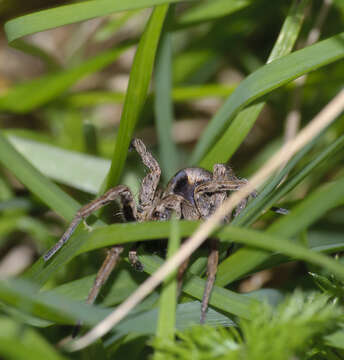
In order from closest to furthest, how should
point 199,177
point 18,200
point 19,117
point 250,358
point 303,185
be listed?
point 250,358 < point 199,177 < point 18,200 < point 303,185 < point 19,117

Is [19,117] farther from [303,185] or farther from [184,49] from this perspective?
[303,185]

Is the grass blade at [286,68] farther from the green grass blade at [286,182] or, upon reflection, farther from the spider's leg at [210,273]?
the spider's leg at [210,273]

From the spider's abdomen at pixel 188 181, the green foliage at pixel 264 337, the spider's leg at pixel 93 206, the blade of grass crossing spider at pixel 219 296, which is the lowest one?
the green foliage at pixel 264 337

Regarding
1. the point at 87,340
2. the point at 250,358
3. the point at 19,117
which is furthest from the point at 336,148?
the point at 19,117

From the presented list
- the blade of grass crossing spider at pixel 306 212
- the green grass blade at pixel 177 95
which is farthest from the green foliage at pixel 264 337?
the green grass blade at pixel 177 95

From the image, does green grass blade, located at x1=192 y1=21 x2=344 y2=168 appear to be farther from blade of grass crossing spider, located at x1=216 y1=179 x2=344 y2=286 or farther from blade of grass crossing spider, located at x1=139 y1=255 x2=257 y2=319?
blade of grass crossing spider, located at x1=139 y1=255 x2=257 y2=319

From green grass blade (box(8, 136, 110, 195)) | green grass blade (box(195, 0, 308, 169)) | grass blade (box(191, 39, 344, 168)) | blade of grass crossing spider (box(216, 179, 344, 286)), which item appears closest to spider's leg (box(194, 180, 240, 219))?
green grass blade (box(195, 0, 308, 169))
